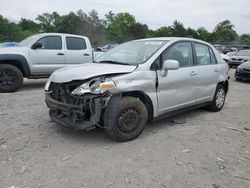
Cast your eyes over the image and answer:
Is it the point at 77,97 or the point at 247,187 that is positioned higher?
the point at 77,97

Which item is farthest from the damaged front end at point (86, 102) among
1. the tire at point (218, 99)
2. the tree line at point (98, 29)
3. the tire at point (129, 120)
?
the tree line at point (98, 29)

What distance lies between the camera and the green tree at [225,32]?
6131 cm

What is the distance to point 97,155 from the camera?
3.59 meters

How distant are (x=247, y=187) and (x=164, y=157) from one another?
1.07 metres

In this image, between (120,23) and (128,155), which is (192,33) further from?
(128,155)

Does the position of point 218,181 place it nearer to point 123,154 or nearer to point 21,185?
point 123,154

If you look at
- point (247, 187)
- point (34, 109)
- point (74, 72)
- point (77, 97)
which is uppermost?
point (74, 72)

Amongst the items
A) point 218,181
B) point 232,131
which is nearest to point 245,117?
→ point 232,131

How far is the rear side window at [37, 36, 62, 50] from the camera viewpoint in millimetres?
8484

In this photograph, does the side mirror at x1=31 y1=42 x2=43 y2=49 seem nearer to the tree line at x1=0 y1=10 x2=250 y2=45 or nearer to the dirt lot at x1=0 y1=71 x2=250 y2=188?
the dirt lot at x1=0 y1=71 x2=250 y2=188

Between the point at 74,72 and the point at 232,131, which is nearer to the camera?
the point at 74,72

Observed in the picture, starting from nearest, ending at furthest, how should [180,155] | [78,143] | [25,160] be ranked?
[25,160] → [180,155] → [78,143]

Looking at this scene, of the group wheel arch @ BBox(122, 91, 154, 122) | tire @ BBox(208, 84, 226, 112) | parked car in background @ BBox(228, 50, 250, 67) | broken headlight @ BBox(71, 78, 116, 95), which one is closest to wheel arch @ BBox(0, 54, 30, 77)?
broken headlight @ BBox(71, 78, 116, 95)

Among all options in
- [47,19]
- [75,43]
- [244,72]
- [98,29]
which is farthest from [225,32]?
[75,43]
